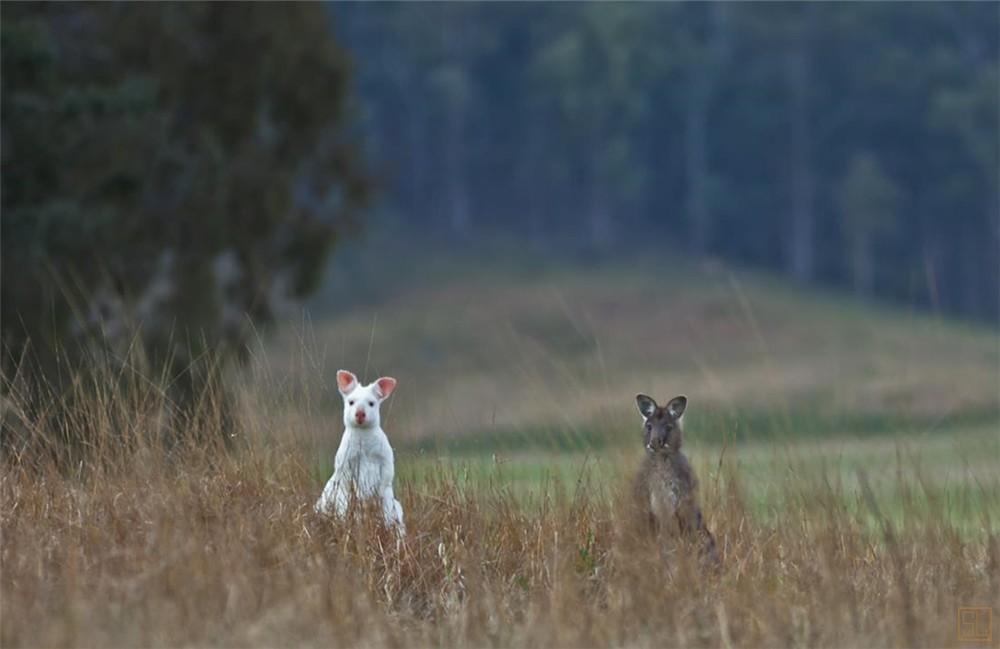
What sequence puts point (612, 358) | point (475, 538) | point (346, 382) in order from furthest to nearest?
point (612, 358) → point (346, 382) → point (475, 538)

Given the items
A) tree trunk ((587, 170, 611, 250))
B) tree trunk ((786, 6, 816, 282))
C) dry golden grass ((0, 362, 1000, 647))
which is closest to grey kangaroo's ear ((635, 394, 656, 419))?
dry golden grass ((0, 362, 1000, 647))

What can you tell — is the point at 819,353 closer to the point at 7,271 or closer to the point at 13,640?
the point at 7,271

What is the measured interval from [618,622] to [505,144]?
71734 mm

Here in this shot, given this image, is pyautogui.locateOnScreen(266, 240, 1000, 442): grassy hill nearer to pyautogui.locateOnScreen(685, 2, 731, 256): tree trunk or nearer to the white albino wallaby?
pyautogui.locateOnScreen(685, 2, 731, 256): tree trunk

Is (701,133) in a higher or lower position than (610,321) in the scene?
higher

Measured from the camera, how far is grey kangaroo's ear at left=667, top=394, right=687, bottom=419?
6.72 m

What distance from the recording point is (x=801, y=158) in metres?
71.4

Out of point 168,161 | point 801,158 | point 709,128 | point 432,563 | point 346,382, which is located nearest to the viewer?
point 432,563

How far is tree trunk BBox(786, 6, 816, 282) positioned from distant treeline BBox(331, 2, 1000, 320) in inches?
3.6

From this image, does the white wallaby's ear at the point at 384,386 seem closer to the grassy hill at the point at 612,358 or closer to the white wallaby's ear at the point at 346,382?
the white wallaby's ear at the point at 346,382

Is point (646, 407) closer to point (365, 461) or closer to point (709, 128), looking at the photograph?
point (365, 461)

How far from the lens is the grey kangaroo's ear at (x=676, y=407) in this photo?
672cm

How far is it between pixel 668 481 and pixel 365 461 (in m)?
1.24

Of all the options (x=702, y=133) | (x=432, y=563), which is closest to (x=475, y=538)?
(x=432, y=563)
